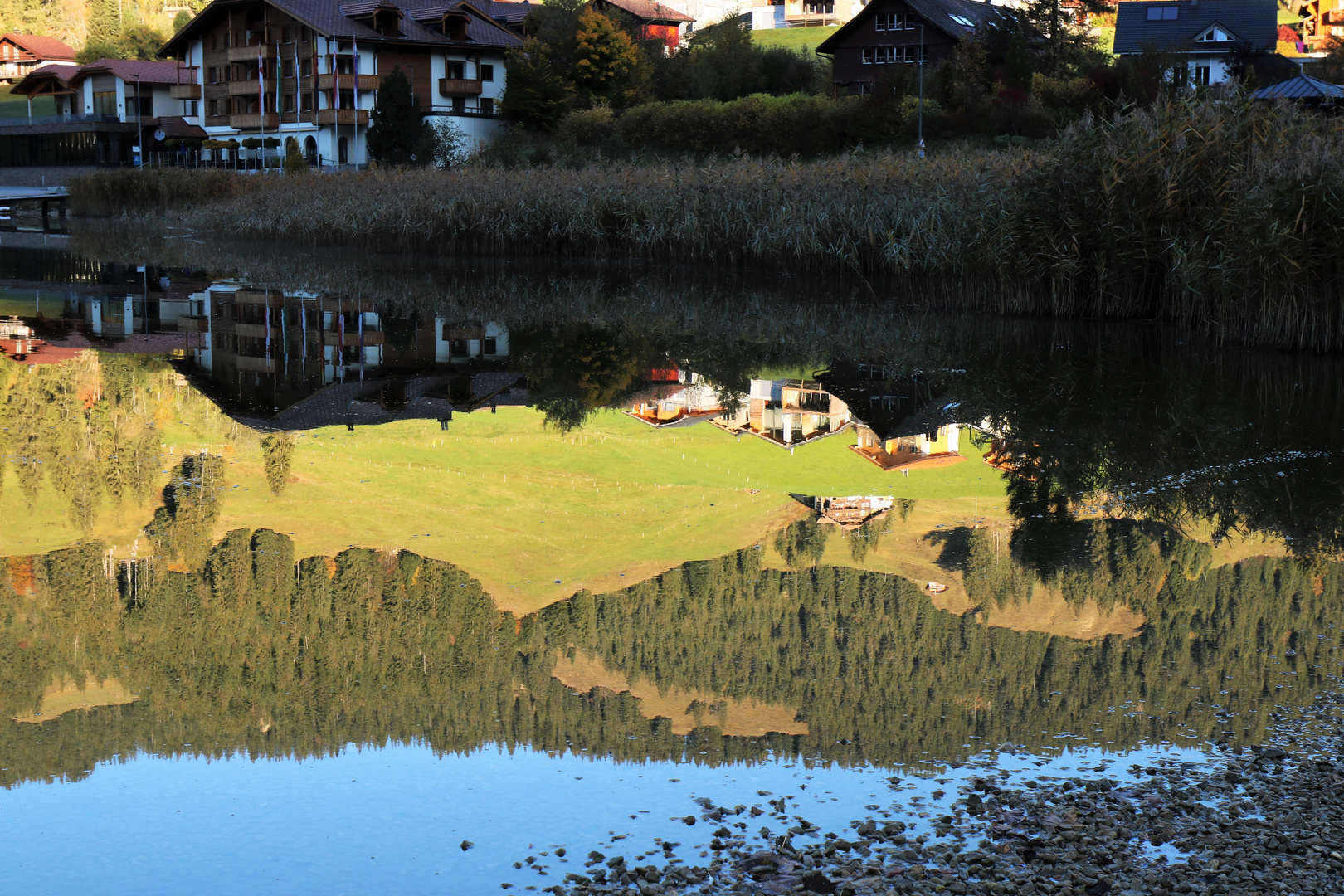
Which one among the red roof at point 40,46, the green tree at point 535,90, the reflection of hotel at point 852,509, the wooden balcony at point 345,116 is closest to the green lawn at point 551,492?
the reflection of hotel at point 852,509

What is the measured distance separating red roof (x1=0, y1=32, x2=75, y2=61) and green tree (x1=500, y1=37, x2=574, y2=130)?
2348 inches

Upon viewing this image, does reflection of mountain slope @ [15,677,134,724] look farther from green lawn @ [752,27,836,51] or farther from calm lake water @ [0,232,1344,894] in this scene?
green lawn @ [752,27,836,51]

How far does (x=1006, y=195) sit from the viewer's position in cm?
1678

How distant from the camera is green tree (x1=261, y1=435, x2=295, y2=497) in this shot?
792cm

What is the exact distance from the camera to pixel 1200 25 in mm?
67812

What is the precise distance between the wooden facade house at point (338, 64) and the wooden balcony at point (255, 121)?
2.2 inches

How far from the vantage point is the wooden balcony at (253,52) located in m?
62.0

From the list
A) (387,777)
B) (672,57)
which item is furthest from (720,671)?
(672,57)

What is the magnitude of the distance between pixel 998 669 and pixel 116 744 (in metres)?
3.03

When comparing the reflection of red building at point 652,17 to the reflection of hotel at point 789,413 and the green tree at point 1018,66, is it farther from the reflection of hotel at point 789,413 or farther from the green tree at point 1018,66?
the reflection of hotel at point 789,413

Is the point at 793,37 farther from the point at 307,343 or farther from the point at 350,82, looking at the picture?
the point at 307,343

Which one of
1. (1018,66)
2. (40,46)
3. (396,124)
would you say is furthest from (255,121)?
(40,46)

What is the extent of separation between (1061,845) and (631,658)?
1.90m

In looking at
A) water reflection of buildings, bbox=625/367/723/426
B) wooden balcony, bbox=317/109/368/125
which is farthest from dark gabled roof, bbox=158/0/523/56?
water reflection of buildings, bbox=625/367/723/426
